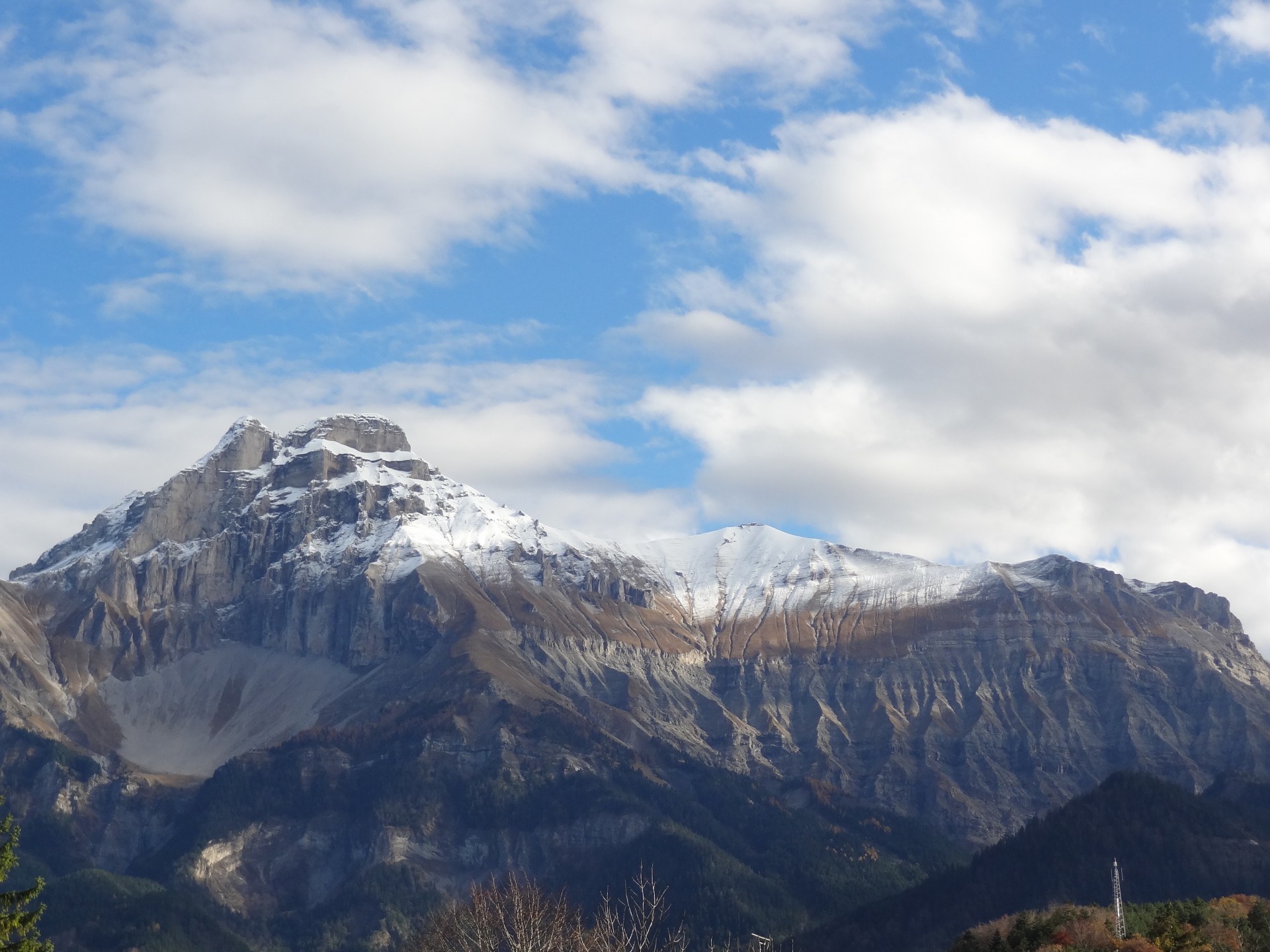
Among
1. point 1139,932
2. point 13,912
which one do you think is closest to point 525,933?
point 13,912

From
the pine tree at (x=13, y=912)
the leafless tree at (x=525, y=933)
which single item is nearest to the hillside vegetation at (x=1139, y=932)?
the leafless tree at (x=525, y=933)

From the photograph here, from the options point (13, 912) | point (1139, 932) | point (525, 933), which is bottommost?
point (525, 933)

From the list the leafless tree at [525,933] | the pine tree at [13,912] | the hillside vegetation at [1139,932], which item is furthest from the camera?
the hillside vegetation at [1139,932]

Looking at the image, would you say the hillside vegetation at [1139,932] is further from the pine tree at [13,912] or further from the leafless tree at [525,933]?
the pine tree at [13,912]

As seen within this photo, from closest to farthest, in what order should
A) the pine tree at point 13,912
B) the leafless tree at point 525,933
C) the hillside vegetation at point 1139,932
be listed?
the pine tree at point 13,912, the leafless tree at point 525,933, the hillside vegetation at point 1139,932

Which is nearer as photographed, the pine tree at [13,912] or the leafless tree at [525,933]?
the pine tree at [13,912]

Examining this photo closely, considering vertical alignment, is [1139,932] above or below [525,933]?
above

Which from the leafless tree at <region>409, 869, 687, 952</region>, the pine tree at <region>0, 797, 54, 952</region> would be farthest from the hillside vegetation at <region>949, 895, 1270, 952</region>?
the pine tree at <region>0, 797, 54, 952</region>

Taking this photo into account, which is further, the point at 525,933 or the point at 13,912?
the point at 525,933

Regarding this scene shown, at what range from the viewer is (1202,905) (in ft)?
589

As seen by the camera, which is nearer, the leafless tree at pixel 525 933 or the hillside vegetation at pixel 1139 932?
the leafless tree at pixel 525 933

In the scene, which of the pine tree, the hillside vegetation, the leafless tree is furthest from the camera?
the hillside vegetation

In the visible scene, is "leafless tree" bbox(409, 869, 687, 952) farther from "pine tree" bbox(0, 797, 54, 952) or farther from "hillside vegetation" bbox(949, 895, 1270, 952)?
"hillside vegetation" bbox(949, 895, 1270, 952)

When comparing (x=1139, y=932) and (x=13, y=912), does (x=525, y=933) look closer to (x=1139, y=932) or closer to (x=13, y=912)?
(x=13, y=912)
